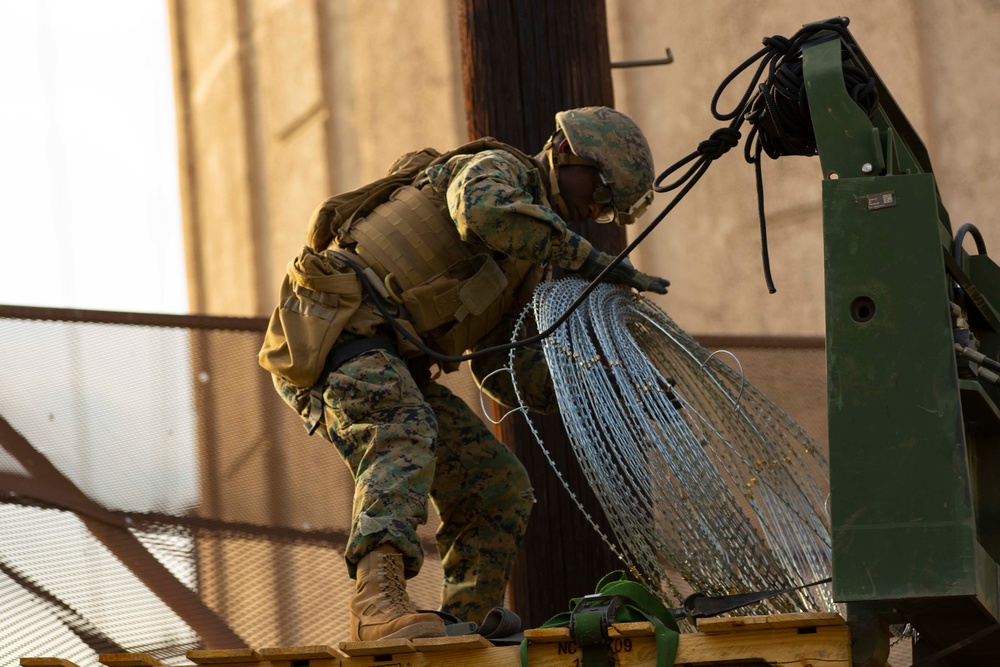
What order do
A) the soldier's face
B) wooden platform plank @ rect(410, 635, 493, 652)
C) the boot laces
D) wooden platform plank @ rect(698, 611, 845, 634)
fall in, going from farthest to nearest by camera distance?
the soldier's face
the boot laces
wooden platform plank @ rect(410, 635, 493, 652)
wooden platform plank @ rect(698, 611, 845, 634)

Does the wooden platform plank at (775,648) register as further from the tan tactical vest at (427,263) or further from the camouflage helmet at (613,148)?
the camouflage helmet at (613,148)

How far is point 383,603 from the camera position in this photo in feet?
13.5

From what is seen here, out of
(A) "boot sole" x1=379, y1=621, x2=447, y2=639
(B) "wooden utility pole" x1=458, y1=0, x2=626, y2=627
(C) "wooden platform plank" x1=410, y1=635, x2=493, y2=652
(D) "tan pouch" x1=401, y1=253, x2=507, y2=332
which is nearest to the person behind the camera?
(C) "wooden platform plank" x1=410, y1=635, x2=493, y2=652

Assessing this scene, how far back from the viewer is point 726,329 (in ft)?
47.4

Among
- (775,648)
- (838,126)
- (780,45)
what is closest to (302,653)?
(775,648)

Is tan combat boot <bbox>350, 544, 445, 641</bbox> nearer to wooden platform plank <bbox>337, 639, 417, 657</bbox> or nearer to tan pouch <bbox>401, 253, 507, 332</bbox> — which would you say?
wooden platform plank <bbox>337, 639, 417, 657</bbox>

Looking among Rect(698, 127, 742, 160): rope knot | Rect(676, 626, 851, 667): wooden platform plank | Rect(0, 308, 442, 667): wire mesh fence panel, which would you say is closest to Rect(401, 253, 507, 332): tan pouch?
Rect(698, 127, 742, 160): rope knot

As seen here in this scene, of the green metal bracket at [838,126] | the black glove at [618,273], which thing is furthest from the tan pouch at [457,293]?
the green metal bracket at [838,126]

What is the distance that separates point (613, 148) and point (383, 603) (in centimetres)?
152

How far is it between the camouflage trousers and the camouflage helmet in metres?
0.82

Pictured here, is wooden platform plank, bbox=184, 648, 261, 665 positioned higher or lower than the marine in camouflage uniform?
lower

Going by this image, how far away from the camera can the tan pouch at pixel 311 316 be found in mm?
4551

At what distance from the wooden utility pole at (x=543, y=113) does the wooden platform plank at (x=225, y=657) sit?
189 cm

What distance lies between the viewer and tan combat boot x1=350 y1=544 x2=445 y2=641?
4027mm
